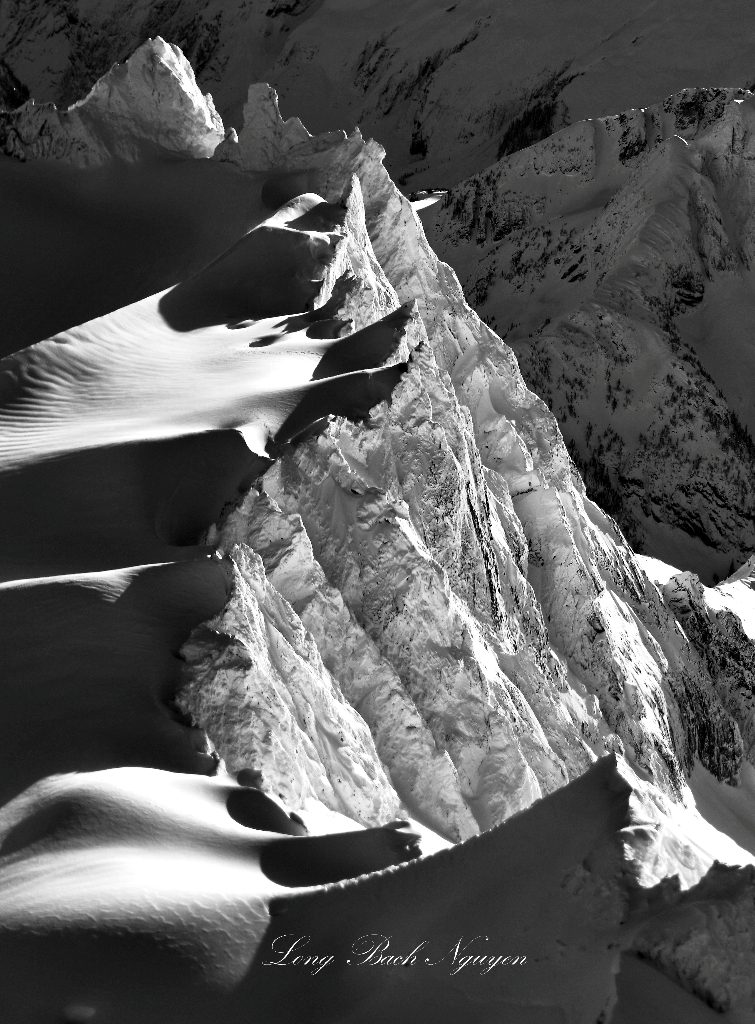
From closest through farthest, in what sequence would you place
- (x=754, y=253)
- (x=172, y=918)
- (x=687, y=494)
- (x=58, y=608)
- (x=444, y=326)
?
(x=172, y=918) < (x=58, y=608) < (x=444, y=326) < (x=687, y=494) < (x=754, y=253)

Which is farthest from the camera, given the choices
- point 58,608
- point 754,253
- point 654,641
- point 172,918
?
point 754,253

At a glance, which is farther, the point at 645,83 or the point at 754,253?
the point at 645,83

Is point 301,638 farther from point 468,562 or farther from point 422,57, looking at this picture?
point 422,57

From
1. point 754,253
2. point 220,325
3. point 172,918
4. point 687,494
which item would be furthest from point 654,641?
point 754,253

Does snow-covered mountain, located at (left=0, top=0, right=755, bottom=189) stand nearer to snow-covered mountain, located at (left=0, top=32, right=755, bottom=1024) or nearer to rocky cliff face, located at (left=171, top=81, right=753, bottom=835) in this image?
rocky cliff face, located at (left=171, top=81, right=753, bottom=835)

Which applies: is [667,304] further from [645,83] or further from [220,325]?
[220,325]

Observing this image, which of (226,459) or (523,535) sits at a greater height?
(226,459)

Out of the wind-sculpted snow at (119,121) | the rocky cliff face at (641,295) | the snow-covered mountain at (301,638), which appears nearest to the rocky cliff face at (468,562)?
the snow-covered mountain at (301,638)
